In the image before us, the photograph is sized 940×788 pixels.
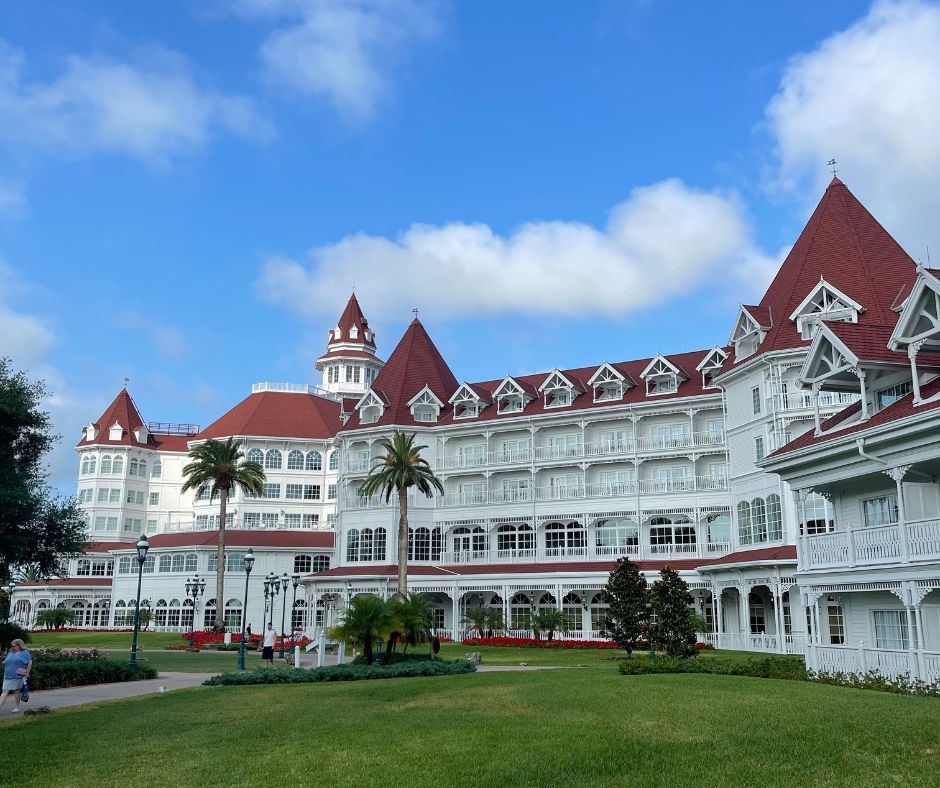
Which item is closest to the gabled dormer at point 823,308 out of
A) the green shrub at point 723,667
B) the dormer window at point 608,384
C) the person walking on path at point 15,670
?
the dormer window at point 608,384

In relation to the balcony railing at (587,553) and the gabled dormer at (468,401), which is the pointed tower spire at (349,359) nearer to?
the gabled dormer at (468,401)

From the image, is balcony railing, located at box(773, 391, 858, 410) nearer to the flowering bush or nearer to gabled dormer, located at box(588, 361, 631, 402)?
gabled dormer, located at box(588, 361, 631, 402)

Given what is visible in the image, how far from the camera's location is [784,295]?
150ft

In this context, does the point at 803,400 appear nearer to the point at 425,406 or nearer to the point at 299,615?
the point at 425,406

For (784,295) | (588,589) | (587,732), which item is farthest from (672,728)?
(588,589)

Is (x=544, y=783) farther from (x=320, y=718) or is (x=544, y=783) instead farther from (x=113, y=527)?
(x=113, y=527)

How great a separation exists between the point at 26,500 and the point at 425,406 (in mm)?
31379

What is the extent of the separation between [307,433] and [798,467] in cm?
5754

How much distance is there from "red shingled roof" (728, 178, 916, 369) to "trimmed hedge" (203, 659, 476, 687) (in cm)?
2539

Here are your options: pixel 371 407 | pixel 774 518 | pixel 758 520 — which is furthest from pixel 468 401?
pixel 774 518

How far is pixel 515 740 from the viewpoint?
13141 millimetres

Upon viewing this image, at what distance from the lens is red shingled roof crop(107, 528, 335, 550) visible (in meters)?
66.8

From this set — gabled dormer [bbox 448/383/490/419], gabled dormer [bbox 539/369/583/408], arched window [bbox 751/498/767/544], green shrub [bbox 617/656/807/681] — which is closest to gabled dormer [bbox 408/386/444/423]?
gabled dormer [bbox 448/383/490/419]

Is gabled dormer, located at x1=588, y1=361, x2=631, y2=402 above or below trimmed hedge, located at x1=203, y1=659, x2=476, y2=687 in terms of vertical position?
above
